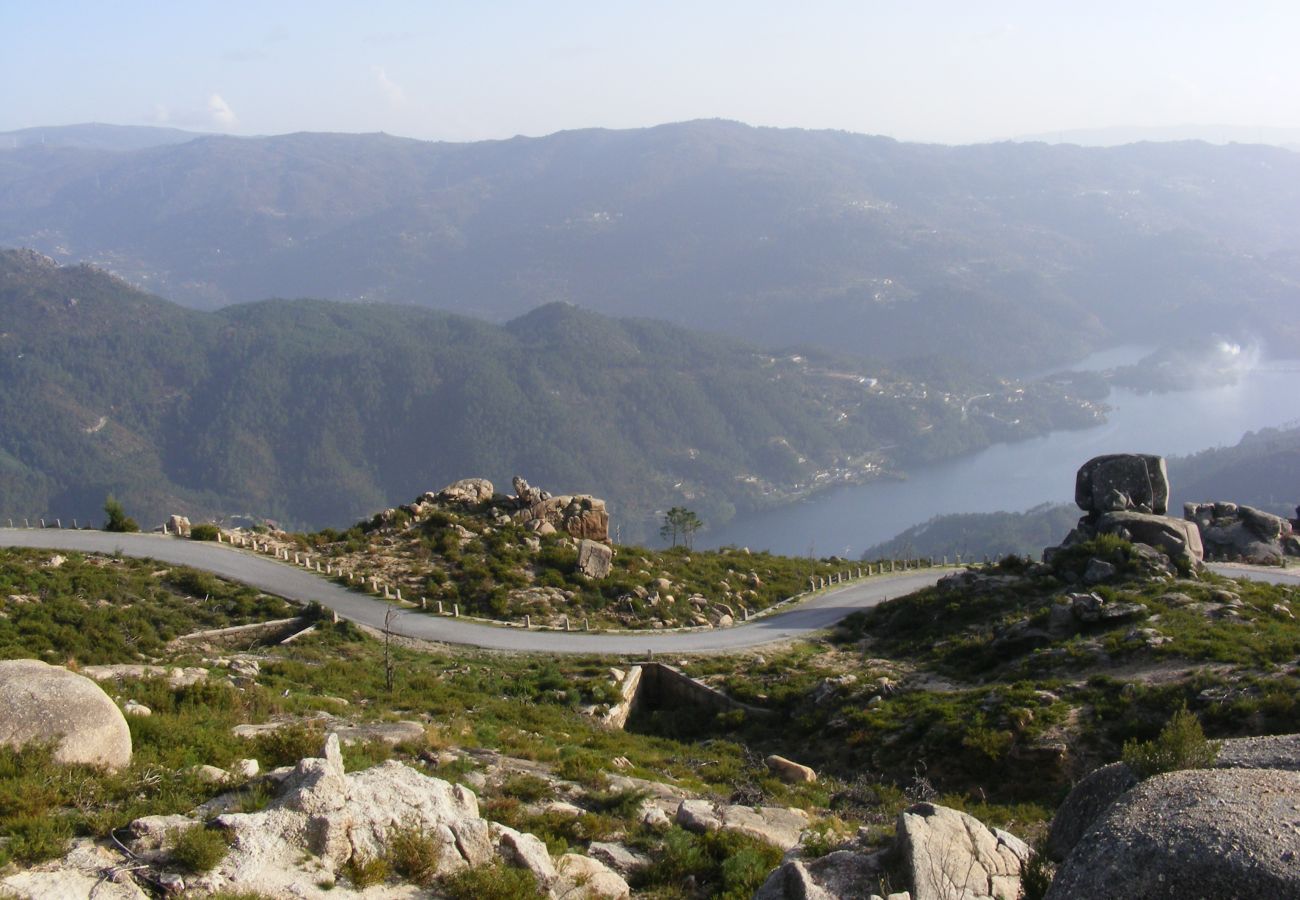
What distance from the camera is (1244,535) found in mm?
45375

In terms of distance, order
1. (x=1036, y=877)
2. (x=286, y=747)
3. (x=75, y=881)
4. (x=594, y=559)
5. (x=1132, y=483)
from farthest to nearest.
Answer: (x=594, y=559) → (x=1132, y=483) → (x=286, y=747) → (x=1036, y=877) → (x=75, y=881)

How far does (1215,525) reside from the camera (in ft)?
153

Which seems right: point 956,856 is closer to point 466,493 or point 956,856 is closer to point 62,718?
point 62,718

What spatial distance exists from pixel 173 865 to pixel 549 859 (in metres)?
4.26

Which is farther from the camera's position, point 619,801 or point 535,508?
point 535,508

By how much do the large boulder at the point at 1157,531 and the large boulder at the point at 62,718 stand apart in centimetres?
3206

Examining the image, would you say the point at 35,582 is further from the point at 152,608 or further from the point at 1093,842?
the point at 1093,842

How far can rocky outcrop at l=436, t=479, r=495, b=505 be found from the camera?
4769cm

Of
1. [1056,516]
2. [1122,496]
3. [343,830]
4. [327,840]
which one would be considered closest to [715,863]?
[343,830]

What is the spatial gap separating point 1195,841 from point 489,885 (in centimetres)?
711

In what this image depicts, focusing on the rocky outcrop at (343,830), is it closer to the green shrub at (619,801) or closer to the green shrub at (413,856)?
the green shrub at (413,856)

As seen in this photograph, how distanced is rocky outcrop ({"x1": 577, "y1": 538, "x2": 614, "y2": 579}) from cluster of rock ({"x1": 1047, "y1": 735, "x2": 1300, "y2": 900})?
3267 cm

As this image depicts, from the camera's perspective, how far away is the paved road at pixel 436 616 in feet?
108

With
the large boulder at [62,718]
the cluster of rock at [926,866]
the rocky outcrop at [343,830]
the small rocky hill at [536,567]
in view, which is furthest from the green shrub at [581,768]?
the small rocky hill at [536,567]
